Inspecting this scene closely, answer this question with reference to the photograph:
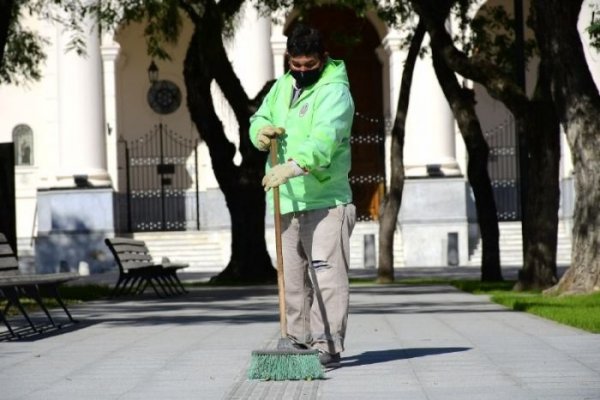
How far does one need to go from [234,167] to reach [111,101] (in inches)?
536

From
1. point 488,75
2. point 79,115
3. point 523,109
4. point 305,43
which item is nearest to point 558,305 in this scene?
point 523,109

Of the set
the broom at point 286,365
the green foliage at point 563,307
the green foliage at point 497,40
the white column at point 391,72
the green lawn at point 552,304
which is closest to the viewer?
the broom at point 286,365

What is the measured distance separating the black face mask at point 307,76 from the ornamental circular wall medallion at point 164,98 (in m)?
30.9

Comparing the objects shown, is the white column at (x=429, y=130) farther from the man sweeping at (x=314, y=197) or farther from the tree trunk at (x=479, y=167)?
the man sweeping at (x=314, y=197)

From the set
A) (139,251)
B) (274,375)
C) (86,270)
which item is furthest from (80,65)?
(274,375)

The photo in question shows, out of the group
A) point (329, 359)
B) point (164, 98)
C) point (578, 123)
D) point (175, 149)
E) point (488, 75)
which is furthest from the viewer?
point (164, 98)

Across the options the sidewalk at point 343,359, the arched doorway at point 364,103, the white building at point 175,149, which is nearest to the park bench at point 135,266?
the sidewalk at point 343,359

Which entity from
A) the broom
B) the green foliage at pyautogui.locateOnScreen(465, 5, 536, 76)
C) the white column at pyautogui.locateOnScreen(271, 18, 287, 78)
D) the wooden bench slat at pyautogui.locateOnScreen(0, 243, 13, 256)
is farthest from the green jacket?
the white column at pyautogui.locateOnScreen(271, 18, 287, 78)

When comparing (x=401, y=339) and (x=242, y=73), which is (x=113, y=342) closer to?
(x=401, y=339)

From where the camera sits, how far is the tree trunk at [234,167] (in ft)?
81.4

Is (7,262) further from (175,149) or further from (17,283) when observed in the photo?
(175,149)

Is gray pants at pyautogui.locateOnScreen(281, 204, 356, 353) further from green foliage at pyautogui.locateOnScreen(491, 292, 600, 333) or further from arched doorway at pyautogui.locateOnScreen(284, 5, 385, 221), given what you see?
arched doorway at pyautogui.locateOnScreen(284, 5, 385, 221)

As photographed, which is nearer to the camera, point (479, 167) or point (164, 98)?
point (479, 167)

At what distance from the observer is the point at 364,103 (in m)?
40.2
